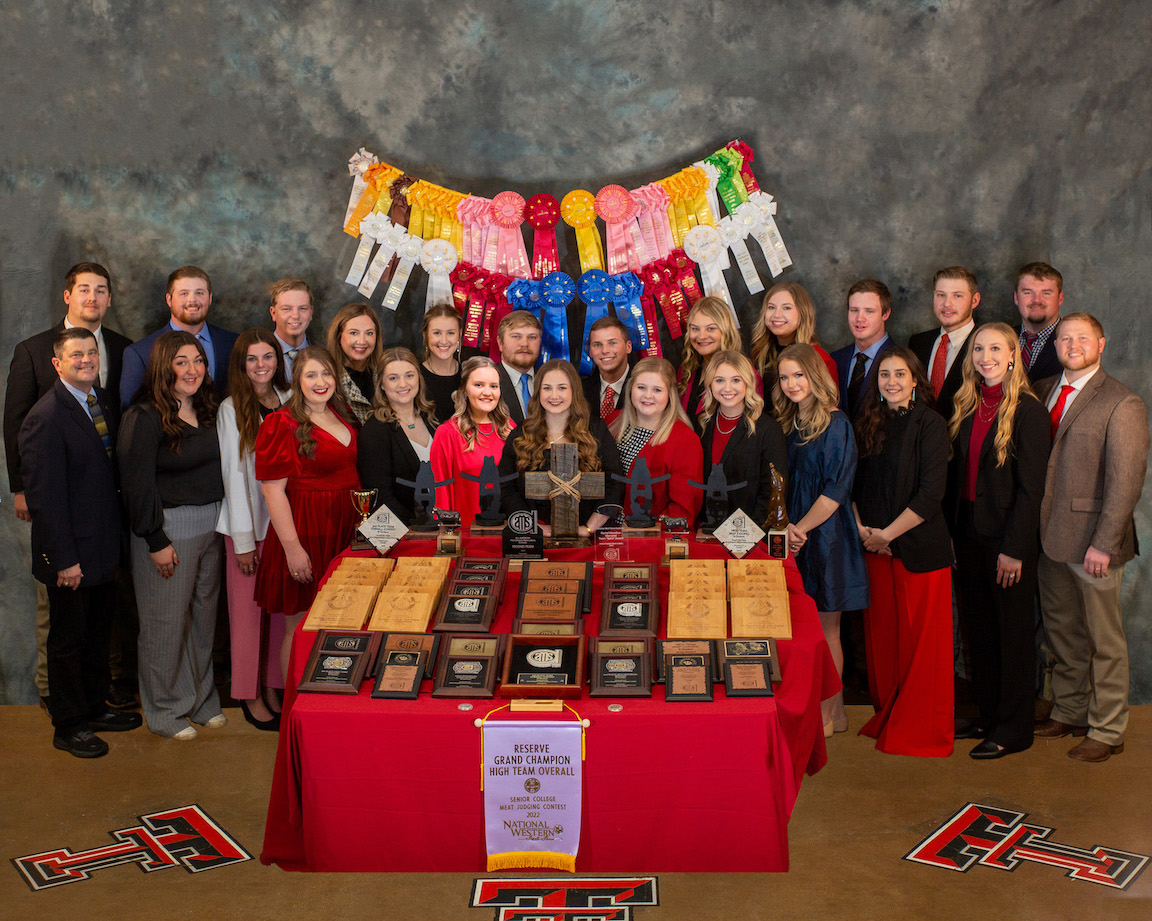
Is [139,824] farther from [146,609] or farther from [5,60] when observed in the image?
[5,60]

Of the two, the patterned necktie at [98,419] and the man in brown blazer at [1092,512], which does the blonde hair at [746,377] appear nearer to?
the man in brown blazer at [1092,512]

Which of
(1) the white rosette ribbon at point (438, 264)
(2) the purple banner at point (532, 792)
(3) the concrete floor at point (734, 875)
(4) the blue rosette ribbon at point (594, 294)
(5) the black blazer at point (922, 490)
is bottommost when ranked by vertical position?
(3) the concrete floor at point (734, 875)

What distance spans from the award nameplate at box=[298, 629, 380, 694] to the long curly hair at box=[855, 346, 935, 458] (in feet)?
7.42

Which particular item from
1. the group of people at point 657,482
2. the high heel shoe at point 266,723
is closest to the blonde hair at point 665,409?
the group of people at point 657,482

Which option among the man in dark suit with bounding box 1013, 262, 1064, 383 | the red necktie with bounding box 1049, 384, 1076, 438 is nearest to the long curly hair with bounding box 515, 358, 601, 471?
the red necktie with bounding box 1049, 384, 1076, 438

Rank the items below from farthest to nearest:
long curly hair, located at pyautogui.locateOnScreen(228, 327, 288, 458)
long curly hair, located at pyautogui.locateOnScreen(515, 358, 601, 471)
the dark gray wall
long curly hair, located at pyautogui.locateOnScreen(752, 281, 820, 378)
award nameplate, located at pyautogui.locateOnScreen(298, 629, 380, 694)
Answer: the dark gray wall < long curly hair, located at pyautogui.locateOnScreen(752, 281, 820, 378) < long curly hair, located at pyautogui.locateOnScreen(228, 327, 288, 458) < long curly hair, located at pyautogui.locateOnScreen(515, 358, 601, 471) < award nameplate, located at pyautogui.locateOnScreen(298, 629, 380, 694)

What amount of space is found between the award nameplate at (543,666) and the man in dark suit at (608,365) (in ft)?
5.07

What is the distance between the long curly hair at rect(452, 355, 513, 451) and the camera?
4.32 meters

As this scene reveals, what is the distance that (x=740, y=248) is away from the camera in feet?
17.4

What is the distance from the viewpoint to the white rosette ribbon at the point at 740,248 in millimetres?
5270

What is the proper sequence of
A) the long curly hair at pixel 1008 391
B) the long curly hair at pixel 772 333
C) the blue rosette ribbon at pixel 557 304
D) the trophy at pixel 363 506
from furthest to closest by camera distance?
the blue rosette ribbon at pixel 557 304, the long curly hair at pixel 772 333, the long curly hair at pixel 1008 391, the trophy at pixel 363 506

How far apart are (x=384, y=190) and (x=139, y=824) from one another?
3134 millimetres

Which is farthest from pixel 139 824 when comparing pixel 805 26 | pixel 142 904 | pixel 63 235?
pixel 805 26

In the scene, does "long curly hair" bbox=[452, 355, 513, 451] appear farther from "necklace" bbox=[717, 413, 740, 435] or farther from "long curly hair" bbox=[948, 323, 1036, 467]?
"long curly hair" bbox=[948, 323, 1036, 467]
